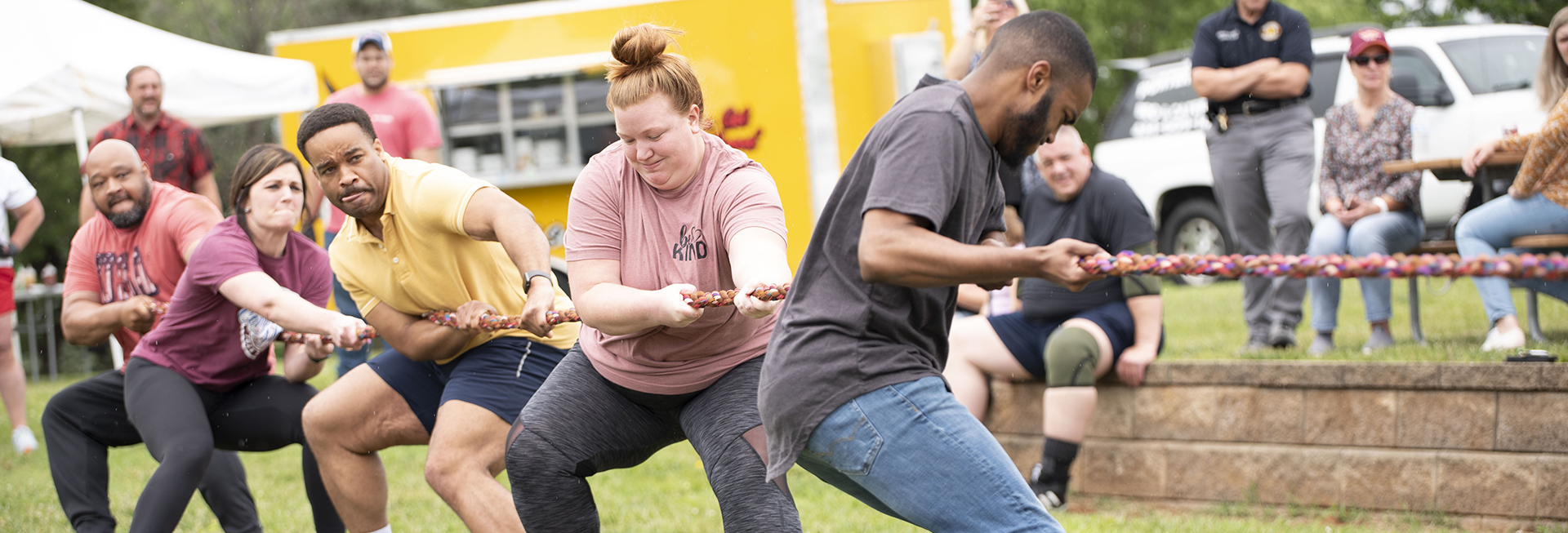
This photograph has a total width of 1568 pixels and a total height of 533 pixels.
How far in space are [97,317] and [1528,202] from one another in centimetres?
606

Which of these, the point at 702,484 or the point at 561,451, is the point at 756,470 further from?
the point at 702,484

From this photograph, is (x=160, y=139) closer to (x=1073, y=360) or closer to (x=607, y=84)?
(x=607, y=84)

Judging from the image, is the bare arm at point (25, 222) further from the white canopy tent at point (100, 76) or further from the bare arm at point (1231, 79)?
the bare arm at point (1231, 79)

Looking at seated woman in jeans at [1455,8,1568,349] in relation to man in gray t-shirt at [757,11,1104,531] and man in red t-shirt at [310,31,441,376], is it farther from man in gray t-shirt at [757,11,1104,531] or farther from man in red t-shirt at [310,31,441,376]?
man in red t-shirt at [310,31,441,376]

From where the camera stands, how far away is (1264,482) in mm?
5258

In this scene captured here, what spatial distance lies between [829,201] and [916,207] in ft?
0.90

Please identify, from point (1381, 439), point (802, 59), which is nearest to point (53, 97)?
point (802, 59)

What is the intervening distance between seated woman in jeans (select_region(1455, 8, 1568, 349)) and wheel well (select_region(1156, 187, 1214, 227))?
534cm

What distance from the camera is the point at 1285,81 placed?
6.39m

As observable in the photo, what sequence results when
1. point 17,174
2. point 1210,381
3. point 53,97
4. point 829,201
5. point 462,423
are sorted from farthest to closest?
point 53,97 < point 17,174 < point 1210,381 < point 462,423 < point 829,201

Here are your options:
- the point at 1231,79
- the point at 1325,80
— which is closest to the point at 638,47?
the point at 1231,79

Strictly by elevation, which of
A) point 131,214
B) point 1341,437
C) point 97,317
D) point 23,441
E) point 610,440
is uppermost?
point 131,214

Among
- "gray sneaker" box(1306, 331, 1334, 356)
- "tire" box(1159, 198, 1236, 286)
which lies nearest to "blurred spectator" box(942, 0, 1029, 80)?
"gray sneaker" box(1306, 331, 1334, 356)

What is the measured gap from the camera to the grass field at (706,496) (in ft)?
16.8
